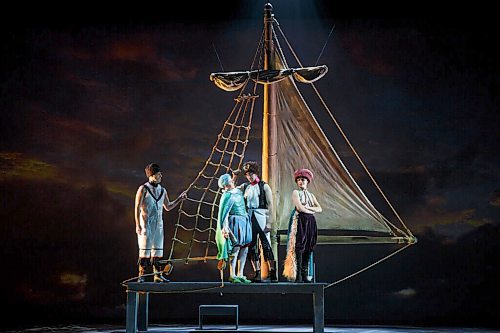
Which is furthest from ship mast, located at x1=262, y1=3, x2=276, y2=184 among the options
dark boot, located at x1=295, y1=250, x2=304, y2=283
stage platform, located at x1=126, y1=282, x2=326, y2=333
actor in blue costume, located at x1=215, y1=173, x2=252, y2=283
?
stage platform, located at x1=126, y1=282, x2=326, y2=333

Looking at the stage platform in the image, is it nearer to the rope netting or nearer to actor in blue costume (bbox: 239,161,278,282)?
actor in blue costume (bbox: 239,161,278,282)

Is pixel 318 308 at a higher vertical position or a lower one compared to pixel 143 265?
lower

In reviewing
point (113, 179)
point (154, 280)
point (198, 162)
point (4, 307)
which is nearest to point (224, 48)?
point (198, 162)

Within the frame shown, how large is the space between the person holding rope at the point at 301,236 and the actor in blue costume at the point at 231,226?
47cm

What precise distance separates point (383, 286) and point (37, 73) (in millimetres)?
5573

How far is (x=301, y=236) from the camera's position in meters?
7.97

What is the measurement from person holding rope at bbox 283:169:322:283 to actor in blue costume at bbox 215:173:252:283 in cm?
47

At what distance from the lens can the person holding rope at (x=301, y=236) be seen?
26.1 ft

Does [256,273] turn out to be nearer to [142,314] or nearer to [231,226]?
[231,226]

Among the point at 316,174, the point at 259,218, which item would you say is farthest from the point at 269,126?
the point at 259,218

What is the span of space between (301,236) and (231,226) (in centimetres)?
75

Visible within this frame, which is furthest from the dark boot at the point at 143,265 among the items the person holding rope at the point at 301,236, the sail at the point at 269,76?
the sail at the point at 269,76

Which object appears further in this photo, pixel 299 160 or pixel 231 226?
pixel 299 160

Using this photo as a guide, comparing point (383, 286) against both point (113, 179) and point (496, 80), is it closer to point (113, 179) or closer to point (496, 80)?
point (496, 80)
